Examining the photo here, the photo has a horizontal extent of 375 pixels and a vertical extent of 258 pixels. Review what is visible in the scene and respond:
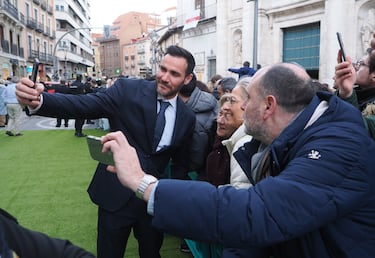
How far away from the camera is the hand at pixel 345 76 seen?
6.77 feet

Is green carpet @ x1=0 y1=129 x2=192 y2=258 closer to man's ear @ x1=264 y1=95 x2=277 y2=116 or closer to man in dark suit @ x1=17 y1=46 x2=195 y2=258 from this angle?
man in dark suit @ x1=17 y1=46 x2=195 y2=258

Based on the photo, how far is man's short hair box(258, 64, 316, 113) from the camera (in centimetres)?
148

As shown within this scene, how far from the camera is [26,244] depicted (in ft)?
4.29

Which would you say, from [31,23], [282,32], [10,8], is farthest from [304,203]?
[31,23]

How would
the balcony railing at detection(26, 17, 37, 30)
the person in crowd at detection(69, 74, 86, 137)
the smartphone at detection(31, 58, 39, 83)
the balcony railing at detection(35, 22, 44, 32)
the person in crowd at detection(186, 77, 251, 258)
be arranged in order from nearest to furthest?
the smartphone at detection(31, 58, 39, 83) → the person in crowd at detection(186, 77, 251, 258) → the person in crowd at detection(69, 74, 86, 137) → the balcony railing at detection(26, 17, 37, 30) → the balcony railing at detection(35, 22, 44, 32)

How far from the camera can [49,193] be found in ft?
20.2

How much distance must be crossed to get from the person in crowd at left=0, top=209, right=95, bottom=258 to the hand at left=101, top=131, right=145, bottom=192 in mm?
349

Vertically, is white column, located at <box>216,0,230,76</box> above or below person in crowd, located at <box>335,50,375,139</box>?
above

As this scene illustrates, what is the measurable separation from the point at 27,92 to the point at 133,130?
76cm

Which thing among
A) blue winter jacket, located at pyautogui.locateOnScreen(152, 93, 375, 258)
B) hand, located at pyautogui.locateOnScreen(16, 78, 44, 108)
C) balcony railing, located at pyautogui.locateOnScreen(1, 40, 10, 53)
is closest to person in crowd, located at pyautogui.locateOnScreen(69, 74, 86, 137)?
hand, located at pyautogui.locateOnScreen(16, 78, 44, 108)

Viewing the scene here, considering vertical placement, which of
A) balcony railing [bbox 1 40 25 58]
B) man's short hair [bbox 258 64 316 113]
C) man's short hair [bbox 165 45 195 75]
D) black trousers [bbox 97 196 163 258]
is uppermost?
balcony railing [bbox 1 40 25 58]

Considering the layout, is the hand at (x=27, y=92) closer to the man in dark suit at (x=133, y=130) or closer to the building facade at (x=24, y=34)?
the man in dark suit at (x=133, y=130)

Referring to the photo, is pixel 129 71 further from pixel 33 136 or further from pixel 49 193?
pixel 49 193

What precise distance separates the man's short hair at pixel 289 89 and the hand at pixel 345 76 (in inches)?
27.1
